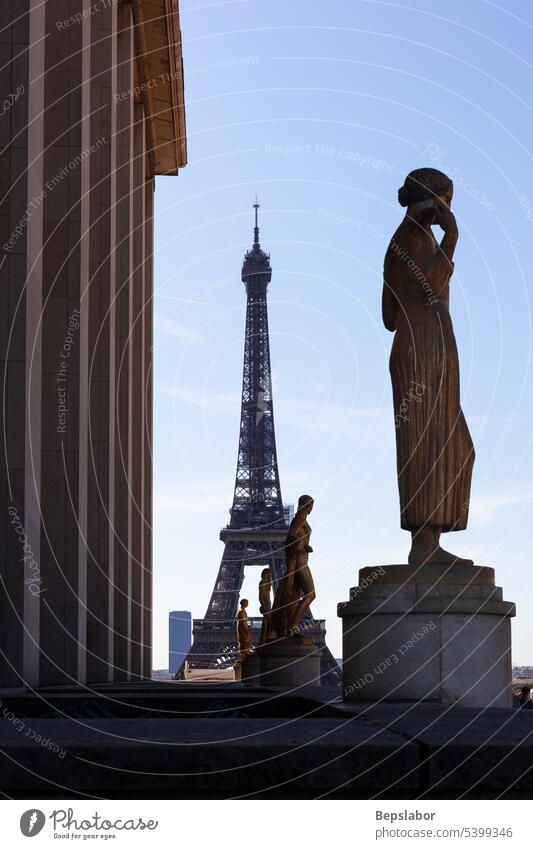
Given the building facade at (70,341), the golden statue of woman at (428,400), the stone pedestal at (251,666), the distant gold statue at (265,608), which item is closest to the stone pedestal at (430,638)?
the golden statue of woman at (428,400)

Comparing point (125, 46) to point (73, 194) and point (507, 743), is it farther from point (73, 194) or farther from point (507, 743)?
point (507, 743)

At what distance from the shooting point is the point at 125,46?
114ft

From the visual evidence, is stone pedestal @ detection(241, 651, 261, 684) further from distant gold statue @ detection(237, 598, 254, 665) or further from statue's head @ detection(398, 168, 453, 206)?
statue's head @ detection(398, 168, 453, 206)

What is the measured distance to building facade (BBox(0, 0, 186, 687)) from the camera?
16.4m

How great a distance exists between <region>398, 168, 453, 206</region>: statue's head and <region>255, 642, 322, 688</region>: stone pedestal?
1352 cm

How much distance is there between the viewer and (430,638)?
841 cm

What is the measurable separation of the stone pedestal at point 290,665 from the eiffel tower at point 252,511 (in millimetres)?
46304

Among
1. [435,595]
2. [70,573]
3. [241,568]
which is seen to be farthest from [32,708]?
[241,568]

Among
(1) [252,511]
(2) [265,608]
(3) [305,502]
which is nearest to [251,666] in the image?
(2) [265,608]

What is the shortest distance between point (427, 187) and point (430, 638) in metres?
3.39

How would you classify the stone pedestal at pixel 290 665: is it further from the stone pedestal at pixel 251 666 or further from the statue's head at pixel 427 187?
the statue's head at pixel 427 187

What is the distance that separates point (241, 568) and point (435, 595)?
233 ft

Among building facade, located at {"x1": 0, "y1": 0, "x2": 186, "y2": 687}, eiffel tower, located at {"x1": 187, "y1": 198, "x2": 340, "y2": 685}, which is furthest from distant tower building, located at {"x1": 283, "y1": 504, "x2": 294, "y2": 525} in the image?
building facade, located at {"x1": 0, "y1": 0, "x2": 186, "y2": 687}

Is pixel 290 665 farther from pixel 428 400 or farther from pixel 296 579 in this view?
pixel 428 400
